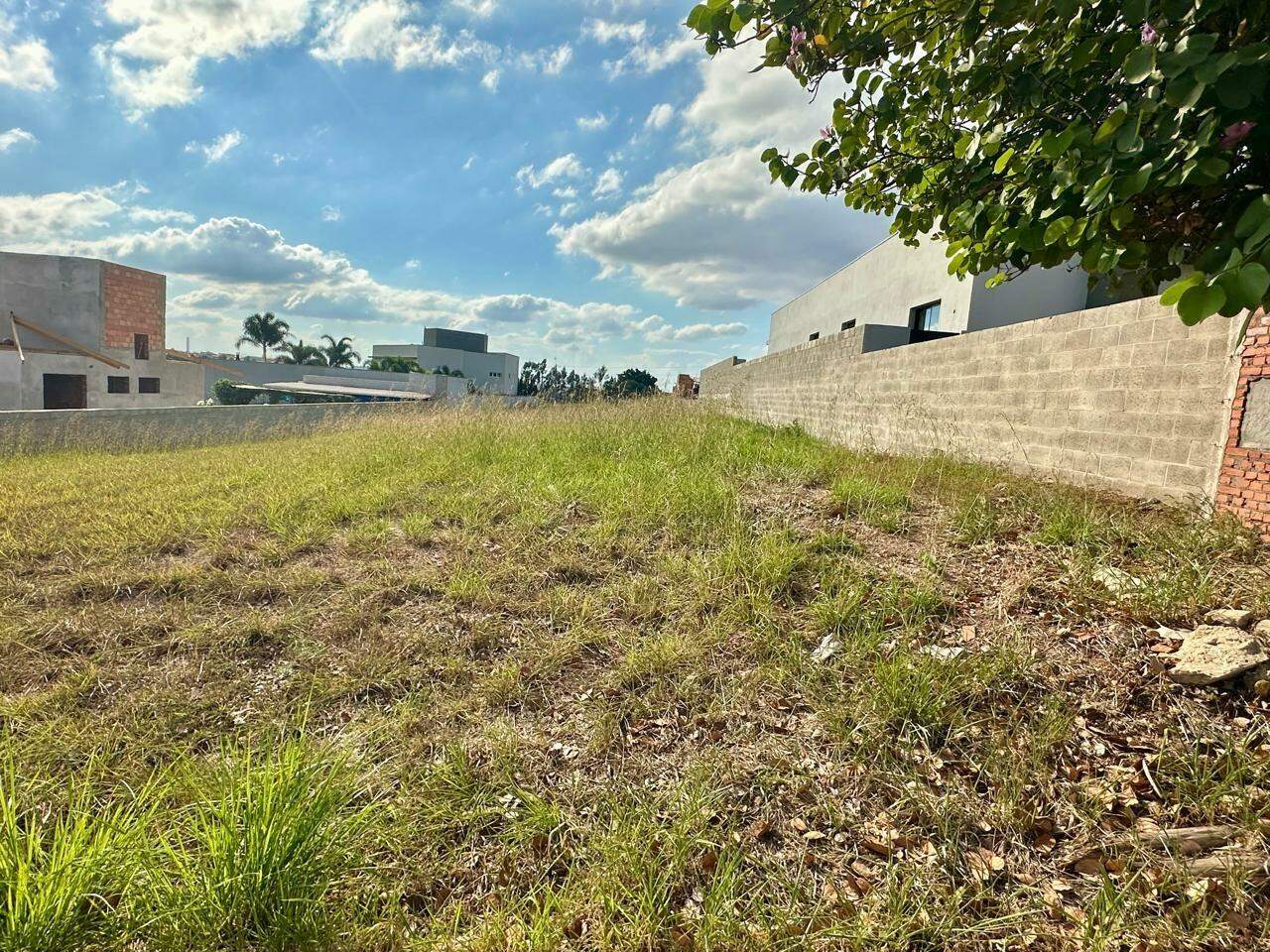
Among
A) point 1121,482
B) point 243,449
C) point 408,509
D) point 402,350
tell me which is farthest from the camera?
point 402,350

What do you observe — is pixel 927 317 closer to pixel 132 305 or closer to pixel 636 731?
pixel 636 731

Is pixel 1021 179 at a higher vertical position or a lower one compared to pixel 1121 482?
higher

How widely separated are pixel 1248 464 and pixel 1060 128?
8.36ft

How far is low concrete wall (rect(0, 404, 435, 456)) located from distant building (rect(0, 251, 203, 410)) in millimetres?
11115

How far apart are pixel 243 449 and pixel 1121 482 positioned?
463 inches

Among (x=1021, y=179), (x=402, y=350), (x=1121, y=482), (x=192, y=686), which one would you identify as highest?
(x=402, y=350)

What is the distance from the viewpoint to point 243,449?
947 centimetres

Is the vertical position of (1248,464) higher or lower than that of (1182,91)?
lower

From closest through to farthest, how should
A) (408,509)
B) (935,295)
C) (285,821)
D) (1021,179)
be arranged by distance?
(285,821) → (1021,179) → (408,509) → (935,295)

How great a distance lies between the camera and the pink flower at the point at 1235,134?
1568 mm

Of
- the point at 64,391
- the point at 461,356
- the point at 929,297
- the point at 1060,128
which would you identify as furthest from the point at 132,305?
the point at 461,356

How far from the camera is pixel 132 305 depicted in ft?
79.1

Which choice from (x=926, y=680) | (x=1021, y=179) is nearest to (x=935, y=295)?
(x=1021, y=179)

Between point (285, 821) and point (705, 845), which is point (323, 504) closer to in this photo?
point (285, 821)
